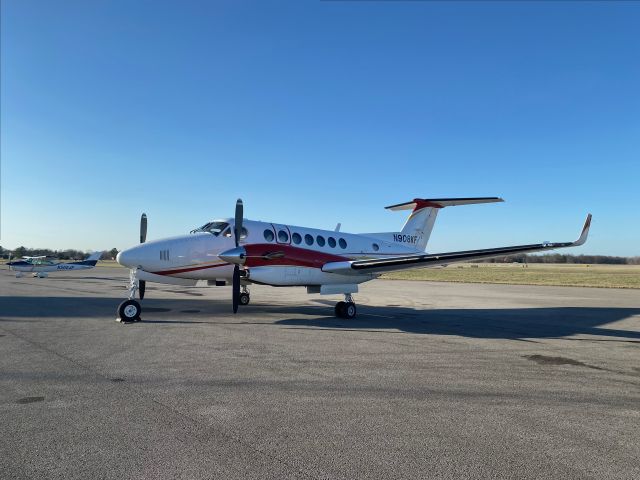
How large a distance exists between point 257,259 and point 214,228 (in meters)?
2.04

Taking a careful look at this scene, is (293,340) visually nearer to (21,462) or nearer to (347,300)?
(347,300)

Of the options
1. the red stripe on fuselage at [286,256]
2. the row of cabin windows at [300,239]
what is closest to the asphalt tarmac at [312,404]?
the red stripe on fuselage at [286,256]

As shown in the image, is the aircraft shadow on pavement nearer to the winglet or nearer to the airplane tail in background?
the winglet

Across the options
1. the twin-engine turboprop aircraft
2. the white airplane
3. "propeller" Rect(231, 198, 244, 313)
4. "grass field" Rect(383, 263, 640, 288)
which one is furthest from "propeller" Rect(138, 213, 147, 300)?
"grass field" Rect(383, 263, 640, 288)

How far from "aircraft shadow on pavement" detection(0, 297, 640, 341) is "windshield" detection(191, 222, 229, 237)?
9.77 feet

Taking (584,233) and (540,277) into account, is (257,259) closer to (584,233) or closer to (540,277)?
(584,233)

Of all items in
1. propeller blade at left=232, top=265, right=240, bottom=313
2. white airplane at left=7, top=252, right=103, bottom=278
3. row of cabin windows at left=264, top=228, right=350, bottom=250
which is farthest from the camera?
white airplane at left=7, top=252, right=103, bottom=278

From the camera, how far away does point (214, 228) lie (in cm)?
1512

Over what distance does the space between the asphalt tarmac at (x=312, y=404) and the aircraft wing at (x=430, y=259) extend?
321 cm

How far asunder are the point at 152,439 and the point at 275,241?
11200mm

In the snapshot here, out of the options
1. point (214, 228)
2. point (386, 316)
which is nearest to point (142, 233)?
point (214, 228)

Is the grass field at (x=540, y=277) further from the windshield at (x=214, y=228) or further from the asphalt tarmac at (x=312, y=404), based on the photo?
the windshield at (x=214, y=228)

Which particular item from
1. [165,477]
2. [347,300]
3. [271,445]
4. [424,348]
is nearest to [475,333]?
[424,348]

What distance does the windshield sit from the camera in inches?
591
